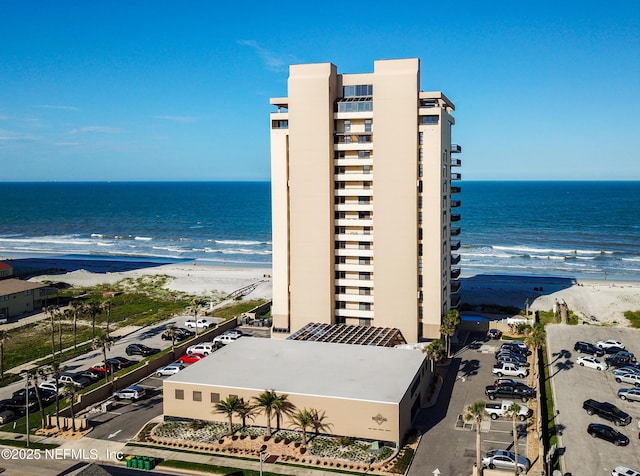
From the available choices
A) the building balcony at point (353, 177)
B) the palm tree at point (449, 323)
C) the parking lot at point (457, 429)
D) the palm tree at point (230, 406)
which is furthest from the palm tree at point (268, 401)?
the building balcony at point (353, 177)

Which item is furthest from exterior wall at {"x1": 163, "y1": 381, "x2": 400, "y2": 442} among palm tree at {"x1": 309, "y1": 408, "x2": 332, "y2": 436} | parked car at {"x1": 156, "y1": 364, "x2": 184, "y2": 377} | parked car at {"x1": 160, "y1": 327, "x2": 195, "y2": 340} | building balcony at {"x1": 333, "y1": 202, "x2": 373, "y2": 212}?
building balcony at {"x1": 333, "y1": 202, "x2": 373, "y2": 212}

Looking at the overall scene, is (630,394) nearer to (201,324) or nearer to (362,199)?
(362,199)

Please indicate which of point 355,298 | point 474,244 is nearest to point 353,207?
→ point 355,298

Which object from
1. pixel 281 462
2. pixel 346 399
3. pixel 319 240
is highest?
pixel 319 240

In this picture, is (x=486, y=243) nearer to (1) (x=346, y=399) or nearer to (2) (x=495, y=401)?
(2) (x=495, y=401)

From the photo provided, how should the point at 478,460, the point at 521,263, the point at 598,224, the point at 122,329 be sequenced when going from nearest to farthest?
the point at 478,460
the point at 122,329
the point at 521,263
the point at 598,224

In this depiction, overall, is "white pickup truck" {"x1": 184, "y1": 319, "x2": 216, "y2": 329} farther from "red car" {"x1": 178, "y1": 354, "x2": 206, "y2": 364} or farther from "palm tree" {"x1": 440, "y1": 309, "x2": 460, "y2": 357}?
"palm tree" {"x1": 440, "y1": 309, "x2": 460, "y2": 357}

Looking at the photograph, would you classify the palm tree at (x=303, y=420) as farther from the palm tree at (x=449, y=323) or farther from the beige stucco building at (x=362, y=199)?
the palm tree at (x=449, y=323)

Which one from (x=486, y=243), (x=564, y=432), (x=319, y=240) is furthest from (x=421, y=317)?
(x=486, y=243)
